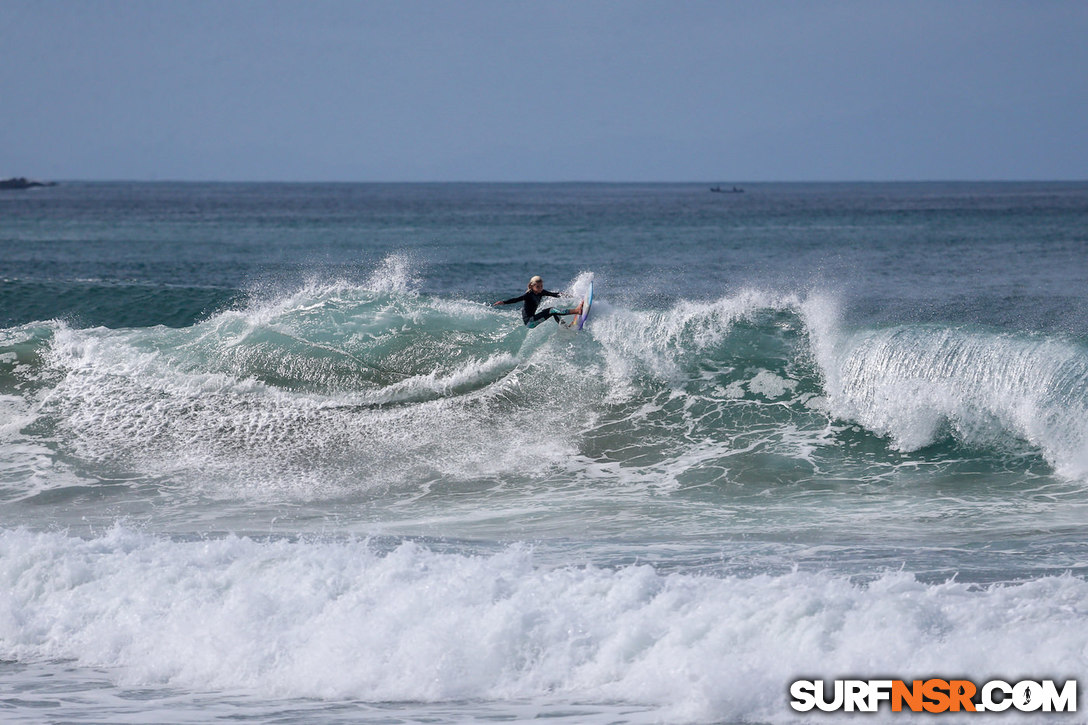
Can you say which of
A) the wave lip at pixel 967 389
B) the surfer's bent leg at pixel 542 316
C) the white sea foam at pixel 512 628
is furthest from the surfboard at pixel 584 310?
the white sea foam at pixel 512 628

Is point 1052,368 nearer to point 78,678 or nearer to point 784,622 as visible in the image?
point 784,622

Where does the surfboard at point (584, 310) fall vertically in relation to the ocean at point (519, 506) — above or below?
above

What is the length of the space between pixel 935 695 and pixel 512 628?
264 cm

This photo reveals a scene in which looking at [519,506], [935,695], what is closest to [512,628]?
[935,695]

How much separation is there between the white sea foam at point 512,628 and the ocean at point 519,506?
0.08 ft

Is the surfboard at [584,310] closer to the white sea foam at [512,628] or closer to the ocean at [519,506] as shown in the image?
the ocean at [519,506]

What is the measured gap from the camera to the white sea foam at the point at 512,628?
6547mm

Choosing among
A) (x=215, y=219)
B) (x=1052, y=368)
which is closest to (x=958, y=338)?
(x=1052, y=368)

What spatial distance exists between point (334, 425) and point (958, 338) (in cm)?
825

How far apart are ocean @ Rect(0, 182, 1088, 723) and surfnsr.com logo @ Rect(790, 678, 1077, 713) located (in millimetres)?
104

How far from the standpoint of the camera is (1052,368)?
13.3 metres

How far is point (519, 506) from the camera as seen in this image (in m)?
11.3

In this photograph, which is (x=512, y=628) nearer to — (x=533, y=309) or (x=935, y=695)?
(x=935, y=695)

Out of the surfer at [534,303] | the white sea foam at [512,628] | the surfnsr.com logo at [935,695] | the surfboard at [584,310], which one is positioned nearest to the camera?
the surfnsr.com logo at [935,695]
